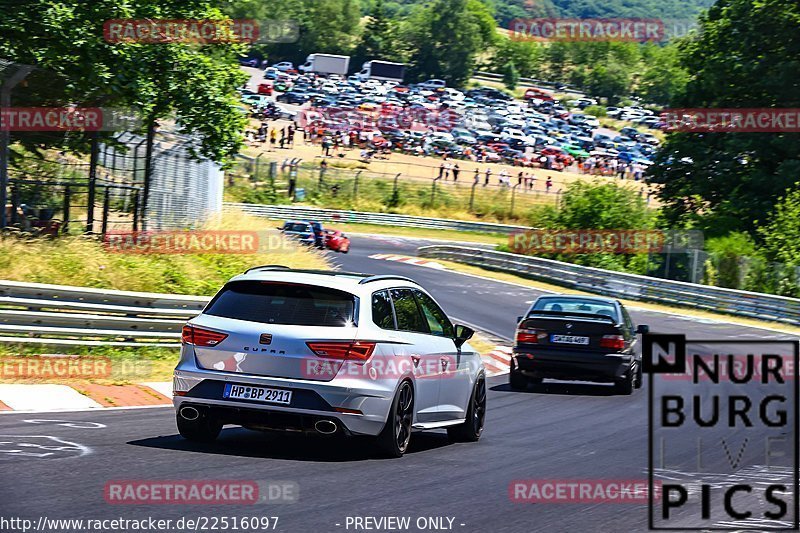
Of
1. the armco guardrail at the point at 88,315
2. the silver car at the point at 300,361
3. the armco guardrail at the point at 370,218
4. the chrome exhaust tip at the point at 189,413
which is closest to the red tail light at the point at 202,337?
the silver car at the point at 300,361

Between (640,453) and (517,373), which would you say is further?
(517,373)

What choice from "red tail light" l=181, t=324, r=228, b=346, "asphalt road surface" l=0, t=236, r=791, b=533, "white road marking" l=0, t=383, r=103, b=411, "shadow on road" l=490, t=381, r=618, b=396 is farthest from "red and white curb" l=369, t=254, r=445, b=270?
"red tail light" l=181, t=324, r=228, b=346

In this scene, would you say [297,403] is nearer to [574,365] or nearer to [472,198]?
[574,365]

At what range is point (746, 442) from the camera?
1243 cm

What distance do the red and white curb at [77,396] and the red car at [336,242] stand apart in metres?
30.3

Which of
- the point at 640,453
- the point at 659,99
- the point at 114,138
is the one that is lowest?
the point at 640,453

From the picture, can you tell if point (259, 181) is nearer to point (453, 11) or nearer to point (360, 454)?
point (360, 454)

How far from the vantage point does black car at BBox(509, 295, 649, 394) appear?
645 inches

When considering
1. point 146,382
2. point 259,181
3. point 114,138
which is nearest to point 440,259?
point 259,181

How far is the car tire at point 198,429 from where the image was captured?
9.35 meters

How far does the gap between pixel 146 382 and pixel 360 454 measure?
17.9 feet

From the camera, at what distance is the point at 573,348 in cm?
1645

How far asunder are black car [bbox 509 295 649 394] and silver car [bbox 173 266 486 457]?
7.00 meters

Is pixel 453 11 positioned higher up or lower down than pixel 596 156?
higher up
